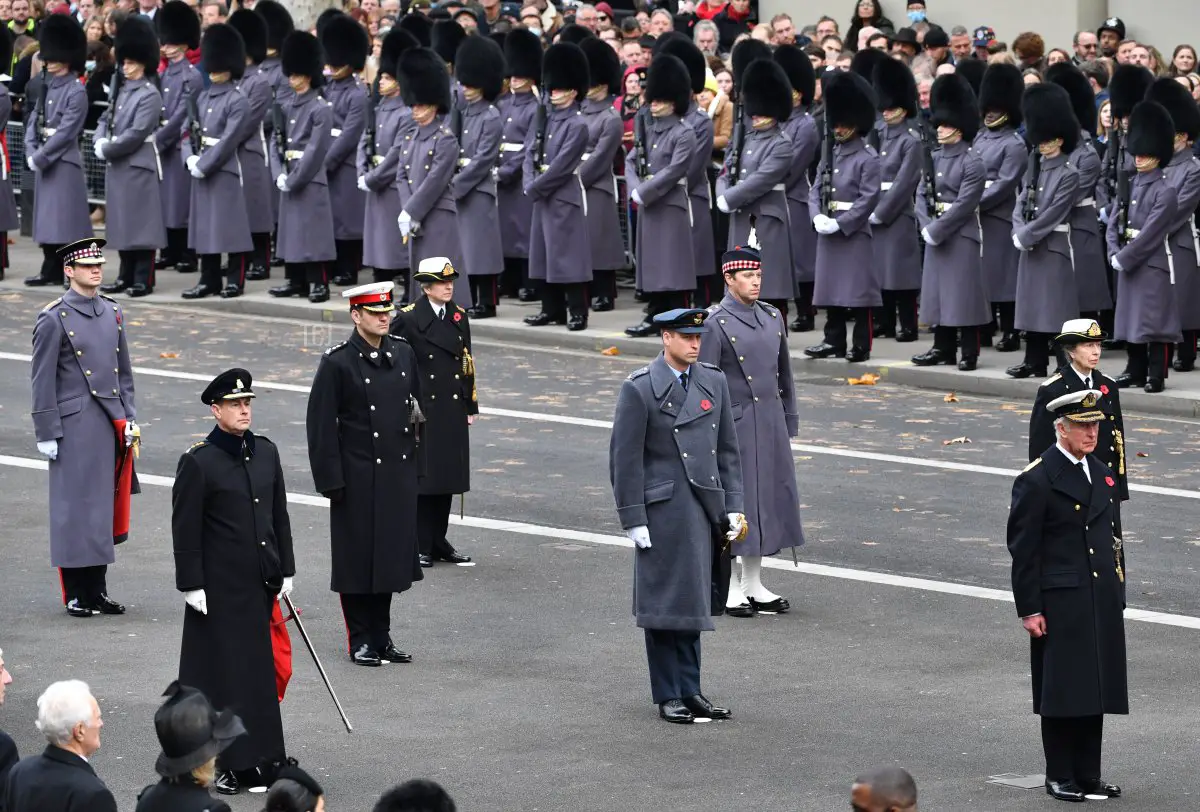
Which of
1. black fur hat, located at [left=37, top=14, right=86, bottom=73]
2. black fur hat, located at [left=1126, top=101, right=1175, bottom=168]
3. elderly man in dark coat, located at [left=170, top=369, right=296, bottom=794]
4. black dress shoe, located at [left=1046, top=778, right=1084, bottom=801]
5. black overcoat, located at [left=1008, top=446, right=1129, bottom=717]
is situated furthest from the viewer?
black fur hat, located at [left=37, top=14, right=86, bottom=73]

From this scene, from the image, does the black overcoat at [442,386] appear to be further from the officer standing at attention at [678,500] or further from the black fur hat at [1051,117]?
the black fur hat at [1051,117]

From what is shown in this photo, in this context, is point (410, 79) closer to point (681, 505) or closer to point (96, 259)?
point (96, 259)

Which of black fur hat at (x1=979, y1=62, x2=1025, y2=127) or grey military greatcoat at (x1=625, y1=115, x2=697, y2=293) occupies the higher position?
Answer: black fur hat at (x1=979, y1=62, x2=1025, y2=127)

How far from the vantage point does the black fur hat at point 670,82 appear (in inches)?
822

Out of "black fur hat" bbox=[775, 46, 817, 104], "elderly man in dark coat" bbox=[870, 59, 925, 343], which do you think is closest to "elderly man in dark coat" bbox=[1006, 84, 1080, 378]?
"elderly man in dark coat" bbox=[870, 59, 925, 343]

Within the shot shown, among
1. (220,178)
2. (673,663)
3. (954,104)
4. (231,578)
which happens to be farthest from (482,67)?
(231,578)

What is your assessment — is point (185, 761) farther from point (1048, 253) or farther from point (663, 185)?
point (663, 185)

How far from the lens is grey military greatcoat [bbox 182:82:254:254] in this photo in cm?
2297

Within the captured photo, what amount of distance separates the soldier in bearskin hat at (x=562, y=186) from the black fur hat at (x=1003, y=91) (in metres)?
3.64

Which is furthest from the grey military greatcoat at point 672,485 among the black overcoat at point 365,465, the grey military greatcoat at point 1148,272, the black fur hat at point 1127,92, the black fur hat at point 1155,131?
the black fur hat at point 1127,92

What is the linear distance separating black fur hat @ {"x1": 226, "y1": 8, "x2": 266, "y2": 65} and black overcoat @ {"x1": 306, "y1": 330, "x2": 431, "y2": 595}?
12.3m

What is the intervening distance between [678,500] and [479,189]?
1110 centimetres

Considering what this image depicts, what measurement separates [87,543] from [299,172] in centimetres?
1046

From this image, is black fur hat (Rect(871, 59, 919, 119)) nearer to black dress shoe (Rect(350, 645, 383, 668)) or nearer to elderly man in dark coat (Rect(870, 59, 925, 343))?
elderly man in dark coat (Rect(870, 59, 925, 343))
